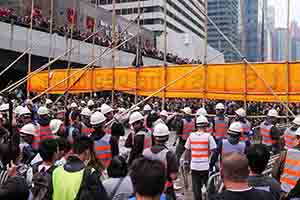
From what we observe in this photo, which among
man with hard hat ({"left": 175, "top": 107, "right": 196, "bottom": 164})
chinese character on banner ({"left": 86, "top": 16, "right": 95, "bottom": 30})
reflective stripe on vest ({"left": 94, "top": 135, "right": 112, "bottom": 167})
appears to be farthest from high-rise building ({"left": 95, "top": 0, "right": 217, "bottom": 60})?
reflective stripe on vest ({"left": 94, "top": 135, "right": 112, "bottom": 167})

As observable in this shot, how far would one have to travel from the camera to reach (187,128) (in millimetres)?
10195

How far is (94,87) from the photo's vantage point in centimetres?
1473

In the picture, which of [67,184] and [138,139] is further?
[138,139]

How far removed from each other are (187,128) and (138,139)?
4.11 meters

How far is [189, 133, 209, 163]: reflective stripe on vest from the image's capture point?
6.78 m

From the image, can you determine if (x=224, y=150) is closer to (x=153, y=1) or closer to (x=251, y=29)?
(x=251, y=29)

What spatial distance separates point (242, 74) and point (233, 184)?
8.90 metres

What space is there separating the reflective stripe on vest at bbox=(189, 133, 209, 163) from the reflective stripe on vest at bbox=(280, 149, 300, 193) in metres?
2.06

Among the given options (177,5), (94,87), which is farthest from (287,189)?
(177,5)

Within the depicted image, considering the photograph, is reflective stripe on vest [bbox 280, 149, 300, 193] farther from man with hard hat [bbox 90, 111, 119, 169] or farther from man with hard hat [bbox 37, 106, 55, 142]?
man with hard hat [bbox 37, 106, 55, 142]

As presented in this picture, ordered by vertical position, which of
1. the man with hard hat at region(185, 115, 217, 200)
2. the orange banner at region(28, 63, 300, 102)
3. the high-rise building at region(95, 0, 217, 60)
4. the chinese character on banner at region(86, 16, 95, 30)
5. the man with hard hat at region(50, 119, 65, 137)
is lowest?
the man with hard hat at region(185, 115, 217, 200)

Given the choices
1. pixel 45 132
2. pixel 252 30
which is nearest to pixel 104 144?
pixel 45 132

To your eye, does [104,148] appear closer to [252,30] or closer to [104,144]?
[104,144]

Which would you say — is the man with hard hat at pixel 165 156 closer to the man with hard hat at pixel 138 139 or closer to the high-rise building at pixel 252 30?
the man with hard hat at pixel 138 139
